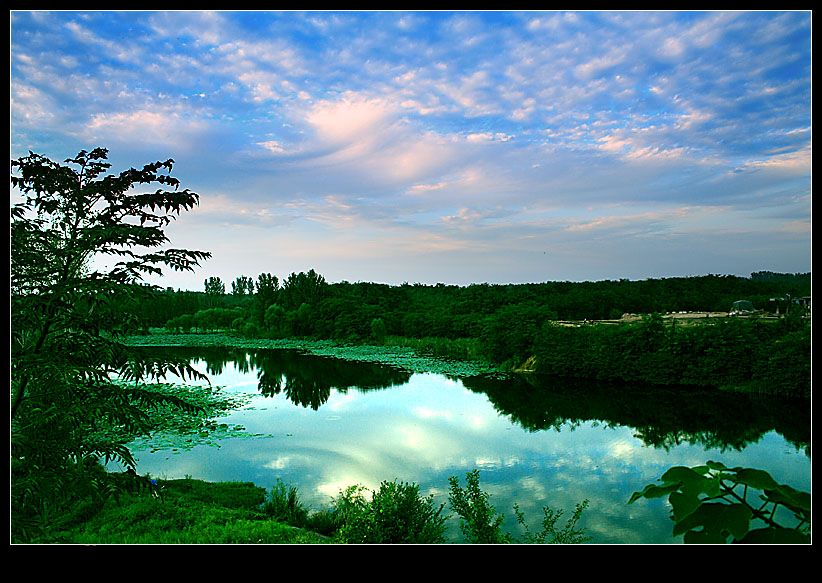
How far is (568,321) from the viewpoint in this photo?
8.34 metres

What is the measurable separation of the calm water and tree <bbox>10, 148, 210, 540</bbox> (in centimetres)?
204

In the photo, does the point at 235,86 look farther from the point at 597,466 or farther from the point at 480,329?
the point at 480,329

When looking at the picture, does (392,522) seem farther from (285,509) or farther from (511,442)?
(511,442)

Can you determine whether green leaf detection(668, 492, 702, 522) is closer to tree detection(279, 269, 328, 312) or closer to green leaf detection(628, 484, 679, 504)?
green leaf detection(628, 484, 679, 504)

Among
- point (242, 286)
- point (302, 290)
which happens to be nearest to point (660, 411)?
point (242, 286)

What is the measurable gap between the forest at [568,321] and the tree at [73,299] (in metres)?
1.04

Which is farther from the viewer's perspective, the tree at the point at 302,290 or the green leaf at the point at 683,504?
the tree at the point at 302,290

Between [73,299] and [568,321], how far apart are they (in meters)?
7.71

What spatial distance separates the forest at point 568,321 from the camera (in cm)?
571

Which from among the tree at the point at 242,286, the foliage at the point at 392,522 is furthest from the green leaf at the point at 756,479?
the tree at the point at 242,286

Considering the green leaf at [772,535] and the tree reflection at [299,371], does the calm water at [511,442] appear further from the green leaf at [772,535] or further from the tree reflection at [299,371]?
the green leaf at [772,535]
